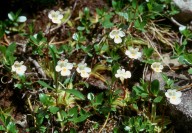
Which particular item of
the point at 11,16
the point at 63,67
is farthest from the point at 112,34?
the point at 11,16

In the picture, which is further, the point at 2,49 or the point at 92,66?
the point at 92,66

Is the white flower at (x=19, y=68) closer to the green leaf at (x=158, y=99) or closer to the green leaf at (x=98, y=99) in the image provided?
the green leaf at (x=98, y=99)

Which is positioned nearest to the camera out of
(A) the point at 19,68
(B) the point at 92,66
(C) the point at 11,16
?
(A) the point at 19,68

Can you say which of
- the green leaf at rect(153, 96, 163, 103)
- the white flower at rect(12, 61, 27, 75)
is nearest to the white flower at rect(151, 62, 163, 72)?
the green leaf at rect(153, 96, 163, 103)

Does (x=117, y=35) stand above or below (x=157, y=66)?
above

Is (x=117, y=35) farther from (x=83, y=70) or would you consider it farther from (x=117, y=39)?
(x=83, y=70)

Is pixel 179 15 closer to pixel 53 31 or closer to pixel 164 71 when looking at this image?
pixel 164 71
